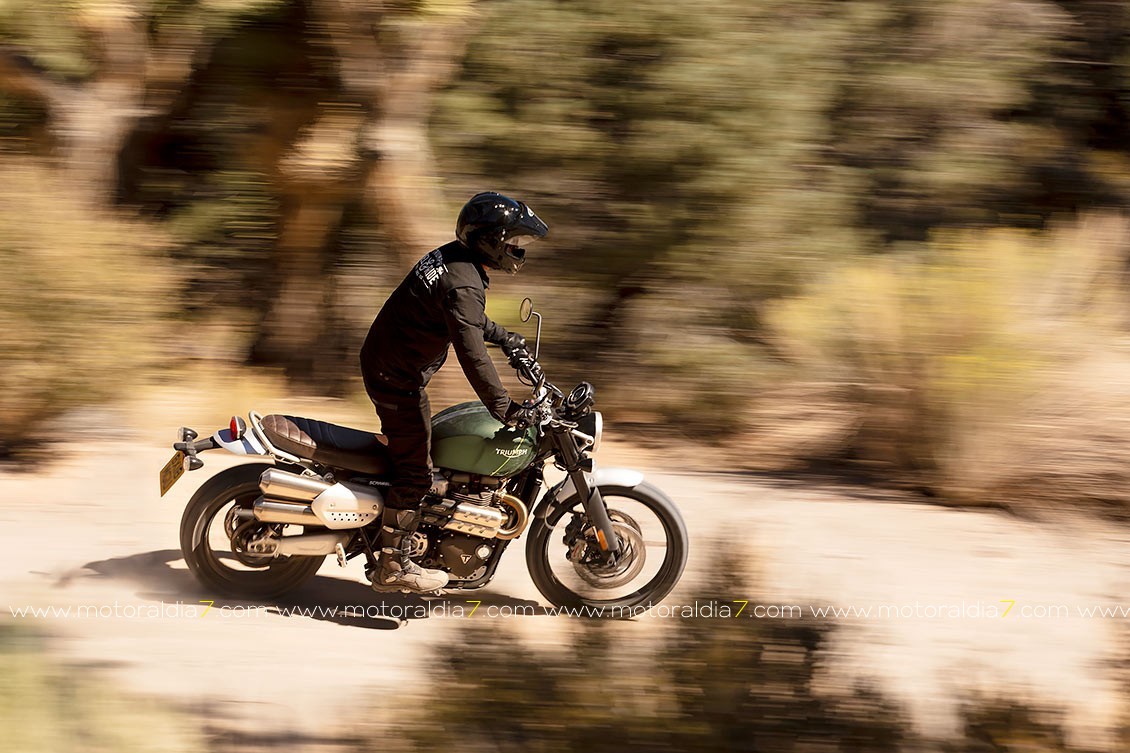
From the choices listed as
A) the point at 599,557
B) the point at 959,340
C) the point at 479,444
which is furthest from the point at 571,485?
the point at 959,340

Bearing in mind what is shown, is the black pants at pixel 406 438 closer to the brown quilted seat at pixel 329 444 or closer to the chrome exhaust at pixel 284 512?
the brown quilted seat at pixel 329 444

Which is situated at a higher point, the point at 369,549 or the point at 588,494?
the point at 588,494

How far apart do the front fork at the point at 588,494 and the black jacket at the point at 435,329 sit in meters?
0.33

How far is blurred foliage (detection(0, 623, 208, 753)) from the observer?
11.4 feet

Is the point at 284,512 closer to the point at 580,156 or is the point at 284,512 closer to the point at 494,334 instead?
the point at 494,334

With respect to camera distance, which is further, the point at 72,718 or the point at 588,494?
the point at 588,494

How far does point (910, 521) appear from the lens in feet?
22.7

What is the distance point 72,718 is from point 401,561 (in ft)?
5.81

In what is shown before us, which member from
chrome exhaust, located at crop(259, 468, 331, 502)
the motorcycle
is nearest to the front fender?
Result: the motorcycle

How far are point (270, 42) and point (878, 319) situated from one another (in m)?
5.89

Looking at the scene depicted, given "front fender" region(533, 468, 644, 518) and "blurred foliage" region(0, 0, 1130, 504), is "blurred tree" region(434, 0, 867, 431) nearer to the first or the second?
"blurred foliage" region(0, 0, 1130, 504)

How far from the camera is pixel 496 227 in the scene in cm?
497

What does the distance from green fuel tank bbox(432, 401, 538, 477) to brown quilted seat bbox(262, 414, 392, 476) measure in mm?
249

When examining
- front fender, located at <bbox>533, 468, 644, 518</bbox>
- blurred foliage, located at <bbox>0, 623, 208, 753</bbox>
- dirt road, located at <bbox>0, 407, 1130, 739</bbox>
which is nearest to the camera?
blurred foliage, located at <bbox>0, 623, 208, 753</bbox>
